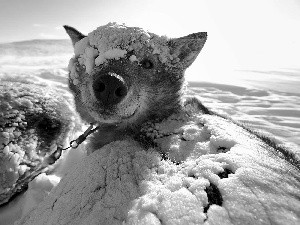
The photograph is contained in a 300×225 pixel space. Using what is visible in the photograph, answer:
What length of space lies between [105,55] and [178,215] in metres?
1.36

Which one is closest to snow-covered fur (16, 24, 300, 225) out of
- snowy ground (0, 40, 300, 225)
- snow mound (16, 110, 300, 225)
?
snow mound (16, 110, 300, 225)

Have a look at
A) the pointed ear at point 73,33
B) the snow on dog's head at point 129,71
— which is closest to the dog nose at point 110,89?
the snow on dog's head at point 129,71

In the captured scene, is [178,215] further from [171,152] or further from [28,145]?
[28,145]

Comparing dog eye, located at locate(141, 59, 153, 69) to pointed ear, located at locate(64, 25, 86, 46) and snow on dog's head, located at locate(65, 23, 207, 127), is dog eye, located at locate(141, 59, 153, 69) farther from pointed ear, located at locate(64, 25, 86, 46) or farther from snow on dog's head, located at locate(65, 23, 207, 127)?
pointed ear, located at locate(64, 25, 86, 46)

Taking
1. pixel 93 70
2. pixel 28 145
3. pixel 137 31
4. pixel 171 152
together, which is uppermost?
pixel 137 31

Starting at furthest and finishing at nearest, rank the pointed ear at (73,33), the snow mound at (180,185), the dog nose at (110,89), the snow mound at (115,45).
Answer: the pointed ear at (73,33) < the snow mound at (115,45) < the dog nose at (110,89) < the snow mound at (180,185)

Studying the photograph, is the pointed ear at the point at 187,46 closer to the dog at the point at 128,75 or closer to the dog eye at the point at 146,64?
the dog at the point at 128,75

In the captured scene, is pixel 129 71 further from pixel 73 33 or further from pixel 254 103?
pixel 254 103

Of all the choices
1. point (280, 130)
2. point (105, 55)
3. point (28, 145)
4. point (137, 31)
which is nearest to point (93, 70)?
point (105, 55)

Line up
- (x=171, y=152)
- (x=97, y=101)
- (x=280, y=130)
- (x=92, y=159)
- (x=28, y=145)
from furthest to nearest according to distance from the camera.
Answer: (x=280, y=130) → (x=28, y=145) → (x=97, y=101) → (x=92, y=159) → (x=171, y=152)

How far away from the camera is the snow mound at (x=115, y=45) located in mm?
2049

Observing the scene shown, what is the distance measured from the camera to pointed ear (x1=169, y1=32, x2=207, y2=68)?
2.22 metres

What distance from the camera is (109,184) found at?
4.74 feet

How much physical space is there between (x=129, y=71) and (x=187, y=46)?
59 cm
